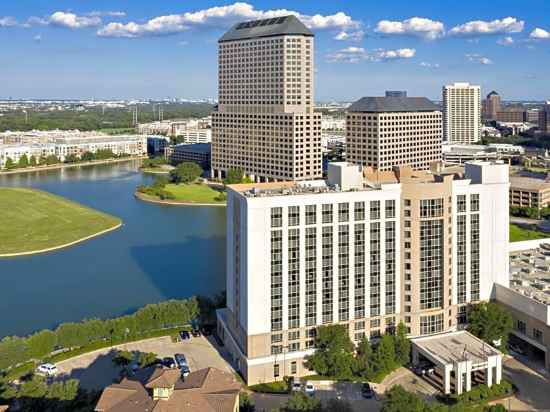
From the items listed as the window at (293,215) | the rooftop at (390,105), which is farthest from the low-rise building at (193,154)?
the window at (293,215)

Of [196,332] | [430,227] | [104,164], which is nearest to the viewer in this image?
[430,227]

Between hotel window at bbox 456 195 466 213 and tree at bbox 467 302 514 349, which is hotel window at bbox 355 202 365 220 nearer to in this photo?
hotel window at bbox 456 195 466 213

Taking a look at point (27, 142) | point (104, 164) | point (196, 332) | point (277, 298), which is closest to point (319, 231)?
point (277, 298)

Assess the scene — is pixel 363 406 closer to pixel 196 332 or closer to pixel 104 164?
pixel 196 332

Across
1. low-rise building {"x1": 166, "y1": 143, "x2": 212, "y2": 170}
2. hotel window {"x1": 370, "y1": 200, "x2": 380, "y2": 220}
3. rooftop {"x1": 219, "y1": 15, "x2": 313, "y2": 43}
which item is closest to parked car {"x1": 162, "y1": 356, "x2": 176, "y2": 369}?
hotel window {"x1": 370, "y1": 200, "x2": 380, "y2": 220}

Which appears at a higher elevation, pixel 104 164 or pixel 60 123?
pixel 60 123

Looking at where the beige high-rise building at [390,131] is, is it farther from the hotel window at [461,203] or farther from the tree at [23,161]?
the tree at [23,161]
